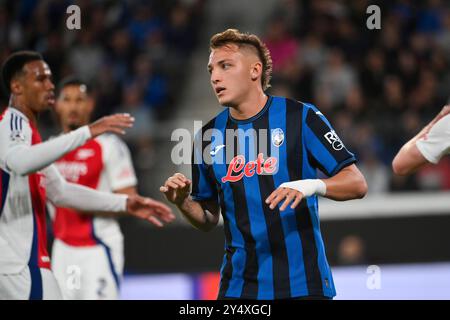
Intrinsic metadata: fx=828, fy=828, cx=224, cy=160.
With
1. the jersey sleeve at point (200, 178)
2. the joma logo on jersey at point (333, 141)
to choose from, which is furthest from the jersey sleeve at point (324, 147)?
the jersey sleeve at point (200, 178)

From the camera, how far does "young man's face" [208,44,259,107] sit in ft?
15.1

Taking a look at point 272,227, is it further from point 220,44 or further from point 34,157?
point 34,157

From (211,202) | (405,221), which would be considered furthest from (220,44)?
(405,221)

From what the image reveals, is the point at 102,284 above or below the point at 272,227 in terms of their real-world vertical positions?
below

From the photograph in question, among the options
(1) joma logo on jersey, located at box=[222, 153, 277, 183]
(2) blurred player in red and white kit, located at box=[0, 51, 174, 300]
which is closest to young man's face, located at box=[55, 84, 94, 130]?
(2) blurred player in red and white kit, located at box=[0, 51, 174, 300]

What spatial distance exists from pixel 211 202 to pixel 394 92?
6669 millimetres

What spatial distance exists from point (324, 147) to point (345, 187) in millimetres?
273

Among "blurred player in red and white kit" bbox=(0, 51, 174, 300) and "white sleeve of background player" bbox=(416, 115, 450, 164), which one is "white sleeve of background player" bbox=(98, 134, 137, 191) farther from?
"white sleeve of background player" bbox=(416, 115, 450, 164)

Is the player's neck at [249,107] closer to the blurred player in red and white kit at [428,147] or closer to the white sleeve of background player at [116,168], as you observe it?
the blurred player in red and white kit at [428,147]

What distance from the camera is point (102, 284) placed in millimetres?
6930

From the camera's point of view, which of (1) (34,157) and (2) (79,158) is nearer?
(1) (34,157)

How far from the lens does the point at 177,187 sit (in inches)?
173

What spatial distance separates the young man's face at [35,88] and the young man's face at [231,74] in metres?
1.32

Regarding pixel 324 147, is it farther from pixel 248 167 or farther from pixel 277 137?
pixel 248 167
